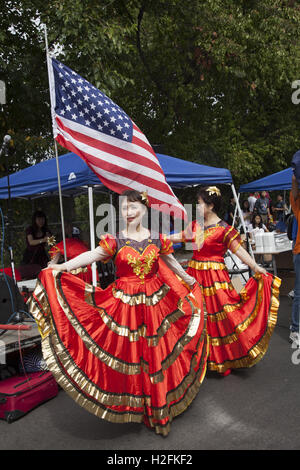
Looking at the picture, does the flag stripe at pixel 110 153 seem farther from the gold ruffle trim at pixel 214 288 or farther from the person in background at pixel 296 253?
the person in background at pixel 296 253

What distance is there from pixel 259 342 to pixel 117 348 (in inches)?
71.1

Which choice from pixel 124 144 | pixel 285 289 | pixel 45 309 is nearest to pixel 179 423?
pixel 45 309

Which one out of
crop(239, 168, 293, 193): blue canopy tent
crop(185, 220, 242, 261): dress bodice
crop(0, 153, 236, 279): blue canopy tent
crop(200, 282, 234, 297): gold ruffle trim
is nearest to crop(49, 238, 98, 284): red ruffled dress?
crop(0, 153, 236, 279): blue canopy tent

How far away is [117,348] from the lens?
3344mm

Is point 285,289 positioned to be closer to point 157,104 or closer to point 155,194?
point 155,194

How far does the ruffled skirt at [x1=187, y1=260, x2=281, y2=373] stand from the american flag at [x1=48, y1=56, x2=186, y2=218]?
1.20 meters

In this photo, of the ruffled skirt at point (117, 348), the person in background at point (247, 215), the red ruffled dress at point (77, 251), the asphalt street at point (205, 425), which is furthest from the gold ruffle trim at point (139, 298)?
the person in background at point (247, 215)

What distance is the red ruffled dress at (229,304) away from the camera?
4.45 metres

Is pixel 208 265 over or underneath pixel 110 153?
underneath

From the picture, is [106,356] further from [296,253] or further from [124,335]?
[296,253]

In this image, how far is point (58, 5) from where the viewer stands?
8781 millimetres

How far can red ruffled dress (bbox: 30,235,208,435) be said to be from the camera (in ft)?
10.7

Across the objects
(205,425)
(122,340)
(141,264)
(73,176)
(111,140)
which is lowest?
(205,425)

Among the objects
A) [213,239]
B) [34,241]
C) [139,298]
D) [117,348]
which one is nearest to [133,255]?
[139,298]
